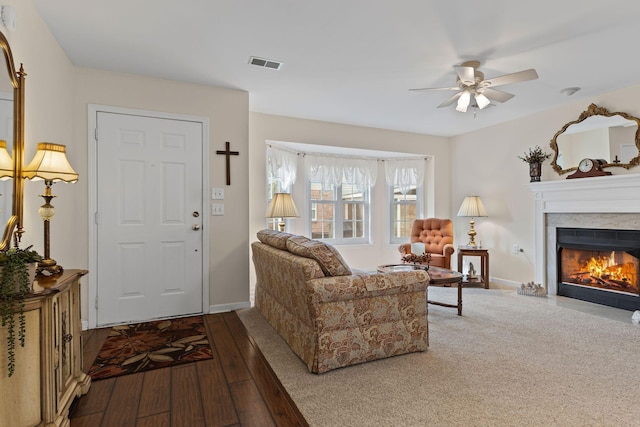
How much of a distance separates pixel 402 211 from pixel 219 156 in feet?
12.0

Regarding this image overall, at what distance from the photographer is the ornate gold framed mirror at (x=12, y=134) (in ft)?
5.69

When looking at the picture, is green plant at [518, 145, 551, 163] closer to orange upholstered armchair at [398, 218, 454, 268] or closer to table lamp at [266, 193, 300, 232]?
orange upholstered armchair at [398, 218, 454, 268]

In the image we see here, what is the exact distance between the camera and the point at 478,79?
2.99 metres

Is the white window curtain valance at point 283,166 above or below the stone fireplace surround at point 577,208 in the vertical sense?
above

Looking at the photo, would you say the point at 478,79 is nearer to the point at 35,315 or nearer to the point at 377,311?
the point at 377,311

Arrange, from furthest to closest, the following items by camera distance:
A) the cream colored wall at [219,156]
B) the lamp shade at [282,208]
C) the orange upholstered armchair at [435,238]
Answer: the orange upholstered armchair at [435,238], the lamp shade at [282,208], the cream colored wall at [219,156]

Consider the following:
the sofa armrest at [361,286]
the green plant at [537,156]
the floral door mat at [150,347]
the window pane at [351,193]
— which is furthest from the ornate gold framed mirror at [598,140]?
the floral door mat at [150,347]

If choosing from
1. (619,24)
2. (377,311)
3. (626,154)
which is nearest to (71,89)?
(377,311)

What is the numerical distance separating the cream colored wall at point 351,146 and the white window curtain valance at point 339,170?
8.2 inches

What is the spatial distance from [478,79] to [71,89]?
144 inches

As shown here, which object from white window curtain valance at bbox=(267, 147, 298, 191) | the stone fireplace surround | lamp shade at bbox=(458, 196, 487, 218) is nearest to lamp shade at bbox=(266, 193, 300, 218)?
white window curtain valance at bbox=(267, 147, 298, 191)

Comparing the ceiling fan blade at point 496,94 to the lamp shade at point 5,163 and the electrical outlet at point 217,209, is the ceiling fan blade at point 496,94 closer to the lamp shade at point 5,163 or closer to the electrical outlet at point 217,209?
the electrical outlet at point 217,209

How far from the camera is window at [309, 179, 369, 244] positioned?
18.3 ft

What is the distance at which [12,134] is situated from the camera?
72.6 inches
